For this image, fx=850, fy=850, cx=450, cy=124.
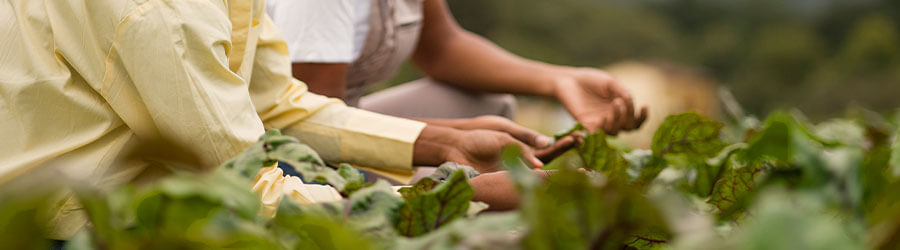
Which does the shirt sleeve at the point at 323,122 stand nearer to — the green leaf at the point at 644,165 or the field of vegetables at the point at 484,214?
the green leaf at the point at 644,165

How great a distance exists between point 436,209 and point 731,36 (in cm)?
1154

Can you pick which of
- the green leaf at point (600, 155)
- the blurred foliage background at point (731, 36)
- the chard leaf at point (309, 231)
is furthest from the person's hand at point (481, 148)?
the blurred foliage background at point (731, 36)

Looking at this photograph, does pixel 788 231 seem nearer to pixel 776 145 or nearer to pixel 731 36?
pixel 776 145

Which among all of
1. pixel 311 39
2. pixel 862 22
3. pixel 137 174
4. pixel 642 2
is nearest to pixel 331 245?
Answer: pixel 137 174

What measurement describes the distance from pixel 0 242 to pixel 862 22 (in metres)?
12.3

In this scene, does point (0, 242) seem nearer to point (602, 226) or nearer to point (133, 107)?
point (602, 226)

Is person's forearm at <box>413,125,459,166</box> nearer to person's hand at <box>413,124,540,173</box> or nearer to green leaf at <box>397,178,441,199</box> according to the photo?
person's hand at <box>413,124,540,173</box>

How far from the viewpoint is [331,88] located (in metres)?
1.38

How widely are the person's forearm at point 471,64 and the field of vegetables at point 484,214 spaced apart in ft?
3.58

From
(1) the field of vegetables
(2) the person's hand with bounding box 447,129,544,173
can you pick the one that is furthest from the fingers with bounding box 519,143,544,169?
(1) the field of vegetables

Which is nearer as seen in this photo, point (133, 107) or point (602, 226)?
point (602, 226)

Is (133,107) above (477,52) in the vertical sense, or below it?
below

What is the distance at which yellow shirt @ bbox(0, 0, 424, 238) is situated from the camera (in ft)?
2.52

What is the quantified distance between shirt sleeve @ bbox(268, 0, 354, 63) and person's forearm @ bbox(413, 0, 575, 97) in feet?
1.30
